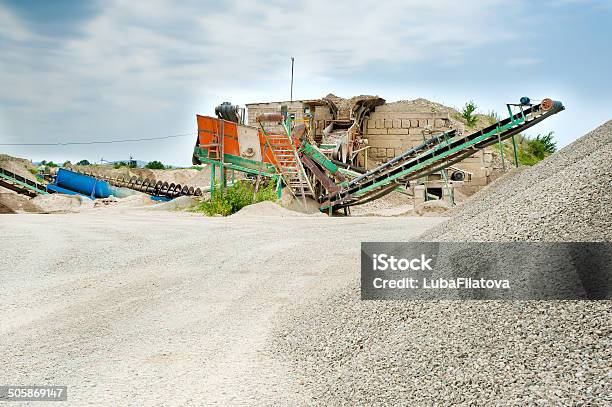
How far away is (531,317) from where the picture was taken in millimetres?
3779

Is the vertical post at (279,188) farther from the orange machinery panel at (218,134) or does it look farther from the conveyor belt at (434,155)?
the conveyor belt at (434,155)

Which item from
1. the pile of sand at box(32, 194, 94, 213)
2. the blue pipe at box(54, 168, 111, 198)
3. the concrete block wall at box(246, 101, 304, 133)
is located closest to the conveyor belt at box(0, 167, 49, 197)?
the blue pipe at box(54, 168, 111, 198)

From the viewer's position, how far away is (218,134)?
1642cm

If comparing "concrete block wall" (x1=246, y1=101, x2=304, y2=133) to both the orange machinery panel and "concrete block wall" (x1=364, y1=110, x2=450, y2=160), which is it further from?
the orange machinery panel

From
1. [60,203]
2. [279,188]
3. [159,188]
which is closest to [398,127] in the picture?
[159,188]

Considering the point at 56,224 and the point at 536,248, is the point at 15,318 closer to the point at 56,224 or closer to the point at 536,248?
the point at 536,248

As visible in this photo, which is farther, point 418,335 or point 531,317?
point 418,335

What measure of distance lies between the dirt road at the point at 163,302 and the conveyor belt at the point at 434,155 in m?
4.35

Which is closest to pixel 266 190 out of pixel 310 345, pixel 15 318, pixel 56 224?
pixel 56 224

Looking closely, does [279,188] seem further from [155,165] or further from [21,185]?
[155,165]

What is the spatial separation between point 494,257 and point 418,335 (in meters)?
0.96

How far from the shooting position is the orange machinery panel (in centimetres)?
1633

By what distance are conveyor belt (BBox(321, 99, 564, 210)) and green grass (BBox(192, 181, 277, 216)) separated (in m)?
1.71

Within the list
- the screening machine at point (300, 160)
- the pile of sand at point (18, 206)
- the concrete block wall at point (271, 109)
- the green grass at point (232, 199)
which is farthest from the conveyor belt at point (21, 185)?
the green grass at point (232, 199)
